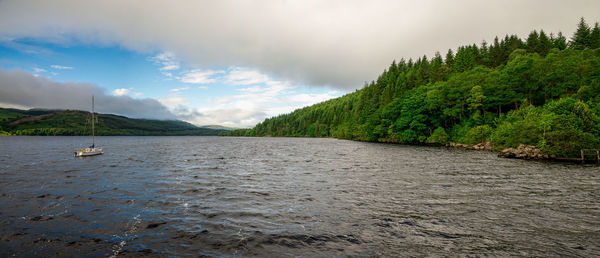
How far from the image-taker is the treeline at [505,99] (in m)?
37.9

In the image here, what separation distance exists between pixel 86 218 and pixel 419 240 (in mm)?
15626

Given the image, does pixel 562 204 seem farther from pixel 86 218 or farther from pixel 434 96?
pixel 434 96

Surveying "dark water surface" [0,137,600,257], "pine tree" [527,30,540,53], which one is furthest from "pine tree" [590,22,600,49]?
"dark water surface" [0,137,600,257]

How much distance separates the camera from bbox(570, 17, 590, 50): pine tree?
89350 mm

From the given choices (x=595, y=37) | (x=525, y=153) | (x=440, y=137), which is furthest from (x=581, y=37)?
(x=525, y=153)

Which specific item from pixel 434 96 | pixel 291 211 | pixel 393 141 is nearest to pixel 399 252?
pixel 291 211

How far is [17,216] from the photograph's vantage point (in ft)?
42.1

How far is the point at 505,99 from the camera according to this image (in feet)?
227

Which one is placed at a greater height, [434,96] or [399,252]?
[434,96]

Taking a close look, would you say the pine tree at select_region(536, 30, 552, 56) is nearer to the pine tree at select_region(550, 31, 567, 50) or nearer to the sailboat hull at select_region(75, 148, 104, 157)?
the pine tree at select_region(550, 31, 567, 50)

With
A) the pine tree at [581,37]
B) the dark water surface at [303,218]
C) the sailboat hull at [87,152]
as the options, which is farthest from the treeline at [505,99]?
the sailboat hull at [87,152]

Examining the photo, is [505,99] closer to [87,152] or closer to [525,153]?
[525,153]

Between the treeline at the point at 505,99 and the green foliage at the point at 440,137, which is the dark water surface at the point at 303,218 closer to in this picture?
the treeline at the point at 505,99

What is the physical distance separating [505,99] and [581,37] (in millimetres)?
55405
